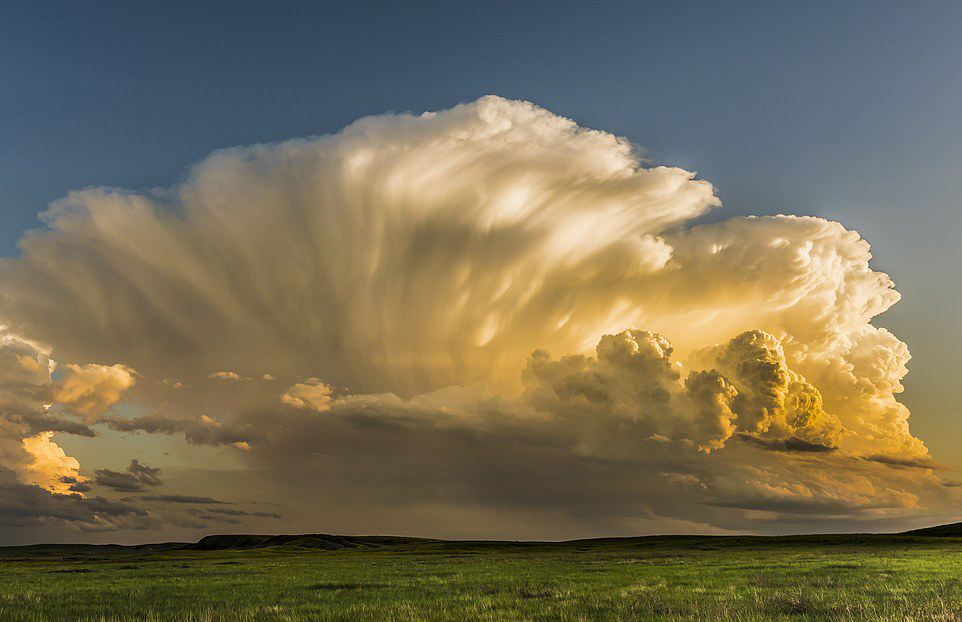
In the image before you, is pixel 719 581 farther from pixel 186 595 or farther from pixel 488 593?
pixel 186 595

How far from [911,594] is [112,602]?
118 feet

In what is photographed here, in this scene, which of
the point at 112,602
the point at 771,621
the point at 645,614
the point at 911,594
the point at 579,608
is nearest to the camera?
the point at 771,621

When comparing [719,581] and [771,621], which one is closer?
[771,621]

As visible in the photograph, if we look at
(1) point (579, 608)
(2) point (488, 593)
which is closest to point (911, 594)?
(1) point (579, 608)

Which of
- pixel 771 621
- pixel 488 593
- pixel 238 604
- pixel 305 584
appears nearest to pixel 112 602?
pixel 238 604

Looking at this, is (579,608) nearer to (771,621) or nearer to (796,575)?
(771,621)

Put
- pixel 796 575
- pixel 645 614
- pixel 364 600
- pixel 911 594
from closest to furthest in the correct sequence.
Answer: pixel 645 614, pixel 911 594, pixel 364 600, pixel 796 575

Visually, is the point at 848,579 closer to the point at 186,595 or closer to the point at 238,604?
the point at 238,604

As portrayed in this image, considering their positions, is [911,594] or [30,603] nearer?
[911,594]

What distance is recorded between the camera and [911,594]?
27.7 m

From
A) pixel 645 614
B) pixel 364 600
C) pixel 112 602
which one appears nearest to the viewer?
pixel 645 614

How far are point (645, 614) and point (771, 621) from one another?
4.06m

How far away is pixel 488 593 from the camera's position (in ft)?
105

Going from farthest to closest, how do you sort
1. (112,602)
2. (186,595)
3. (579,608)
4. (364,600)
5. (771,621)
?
1. (186,595)
2. (112,602)
3. (364,600)
4. (579,608)
5. (771,621)
